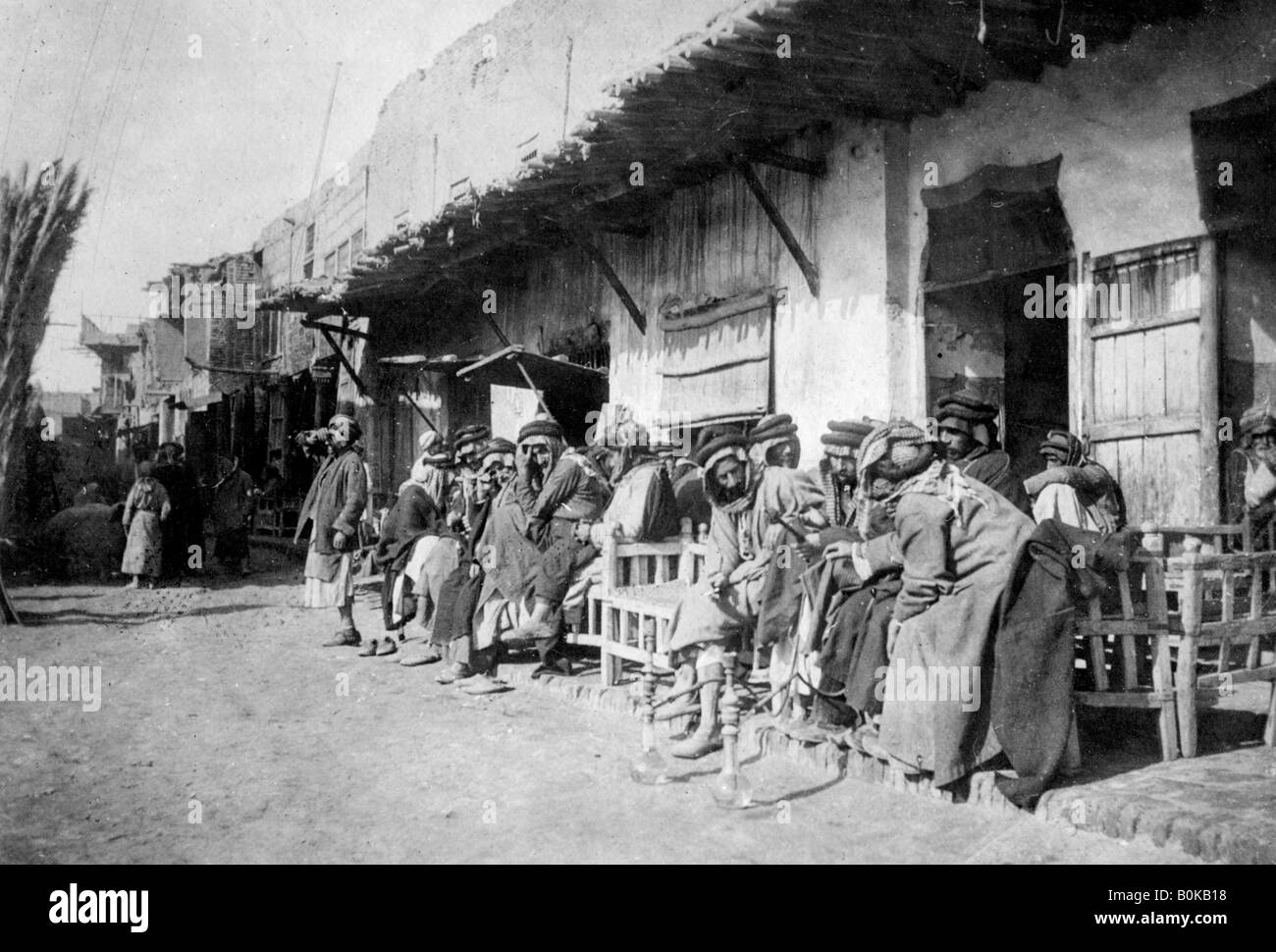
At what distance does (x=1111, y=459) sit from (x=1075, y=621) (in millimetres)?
1909

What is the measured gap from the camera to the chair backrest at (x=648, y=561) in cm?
613

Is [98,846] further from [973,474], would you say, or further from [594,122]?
[594,122]

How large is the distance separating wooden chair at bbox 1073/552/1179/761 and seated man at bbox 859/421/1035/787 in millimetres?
564

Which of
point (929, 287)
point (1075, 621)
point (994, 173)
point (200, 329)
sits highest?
point (200, 329)

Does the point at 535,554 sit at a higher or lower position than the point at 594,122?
lower

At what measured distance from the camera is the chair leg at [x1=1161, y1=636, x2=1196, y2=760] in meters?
3.98

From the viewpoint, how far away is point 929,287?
6.37m

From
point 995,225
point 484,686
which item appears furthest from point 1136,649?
point 484,686

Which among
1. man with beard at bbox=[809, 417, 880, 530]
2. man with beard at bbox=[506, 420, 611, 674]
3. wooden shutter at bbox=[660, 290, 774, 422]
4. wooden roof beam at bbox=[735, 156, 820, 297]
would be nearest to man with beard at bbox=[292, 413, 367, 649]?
man with beard at bbox=[506, 420, 611, 674]

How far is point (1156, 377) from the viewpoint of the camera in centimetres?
534

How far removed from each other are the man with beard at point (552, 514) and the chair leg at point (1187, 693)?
3.84m

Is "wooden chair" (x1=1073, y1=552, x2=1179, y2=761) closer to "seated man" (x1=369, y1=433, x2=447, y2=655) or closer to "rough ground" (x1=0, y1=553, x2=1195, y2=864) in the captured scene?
"rough ground" (x1=0, y1=553, x2=1195, y2=864)

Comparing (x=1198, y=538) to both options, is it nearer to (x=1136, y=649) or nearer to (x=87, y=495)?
(x=1136, y=649)
